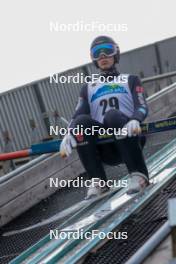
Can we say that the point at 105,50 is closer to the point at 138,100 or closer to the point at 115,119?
the point at 138,100

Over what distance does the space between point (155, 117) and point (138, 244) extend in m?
6.10

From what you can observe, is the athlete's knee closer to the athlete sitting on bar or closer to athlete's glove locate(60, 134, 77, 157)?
the athlete sitting on bar

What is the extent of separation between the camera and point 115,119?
14.7 ft

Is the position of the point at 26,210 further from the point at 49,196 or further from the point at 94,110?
the point at 94,110

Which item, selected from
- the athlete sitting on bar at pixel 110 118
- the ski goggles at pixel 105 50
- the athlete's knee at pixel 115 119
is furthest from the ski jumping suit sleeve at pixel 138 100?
A: the ski goggles at pixel 105 50

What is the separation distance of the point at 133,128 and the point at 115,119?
8.4 inches

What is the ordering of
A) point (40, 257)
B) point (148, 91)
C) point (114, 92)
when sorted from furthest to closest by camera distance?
point (148, 91) < point (114, 92) < point (40, 257)

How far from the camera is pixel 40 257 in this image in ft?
12.6

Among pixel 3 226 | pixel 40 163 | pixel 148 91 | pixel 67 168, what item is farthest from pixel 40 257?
pixel 148 91

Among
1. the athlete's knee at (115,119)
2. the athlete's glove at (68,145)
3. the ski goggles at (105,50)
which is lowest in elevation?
the athlete's glove at (68,145)

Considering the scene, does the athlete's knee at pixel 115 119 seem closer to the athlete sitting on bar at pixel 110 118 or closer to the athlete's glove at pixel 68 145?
the athlete sitting on bar at pixel 110 118

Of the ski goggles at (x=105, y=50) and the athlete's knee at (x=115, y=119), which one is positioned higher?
the ski goggles at (x=105, y=50)

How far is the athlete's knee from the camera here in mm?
4469

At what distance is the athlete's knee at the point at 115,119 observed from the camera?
447 cm
